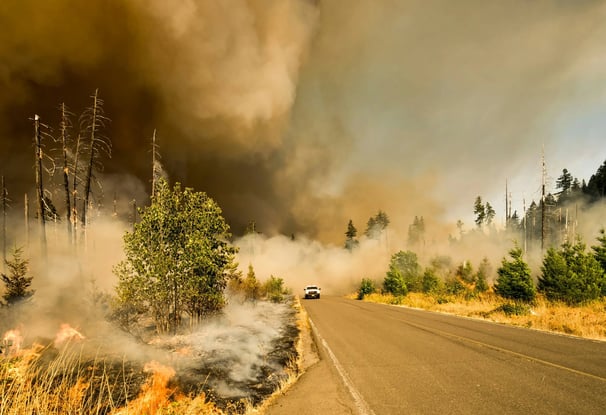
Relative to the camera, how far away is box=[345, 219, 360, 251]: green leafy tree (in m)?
105

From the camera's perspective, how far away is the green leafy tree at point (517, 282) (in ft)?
70.4

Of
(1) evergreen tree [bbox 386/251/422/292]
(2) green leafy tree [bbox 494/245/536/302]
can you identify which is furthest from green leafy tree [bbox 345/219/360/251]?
(2) green leafy tree [bbox 494/245/536/302]

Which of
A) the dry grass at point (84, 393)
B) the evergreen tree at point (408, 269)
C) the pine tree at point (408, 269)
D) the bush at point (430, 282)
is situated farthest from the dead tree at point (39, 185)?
the bush at point (430, 282)

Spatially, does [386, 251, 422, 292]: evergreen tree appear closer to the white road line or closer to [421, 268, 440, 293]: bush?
[421, 268, 440, 293]: bush

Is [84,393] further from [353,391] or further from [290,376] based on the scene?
[353,391]

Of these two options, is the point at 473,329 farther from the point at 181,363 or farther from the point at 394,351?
the point at 181,363

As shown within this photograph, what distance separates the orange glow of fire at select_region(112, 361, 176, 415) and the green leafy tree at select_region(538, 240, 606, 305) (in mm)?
22957

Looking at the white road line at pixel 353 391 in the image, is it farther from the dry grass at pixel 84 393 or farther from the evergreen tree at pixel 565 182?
the evergreen tree at pixel 565 182

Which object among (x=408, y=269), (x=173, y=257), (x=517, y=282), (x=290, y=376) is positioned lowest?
(x=408, y=269)

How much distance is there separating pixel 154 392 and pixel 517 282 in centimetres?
2356

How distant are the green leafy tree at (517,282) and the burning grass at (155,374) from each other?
16.9m

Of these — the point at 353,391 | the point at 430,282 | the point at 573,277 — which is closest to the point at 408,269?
the point at 430,282

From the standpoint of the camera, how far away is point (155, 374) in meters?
8.87

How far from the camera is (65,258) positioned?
2392 cm
